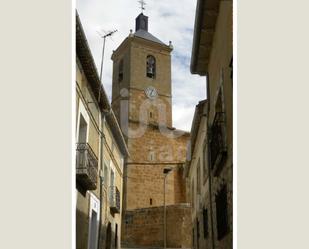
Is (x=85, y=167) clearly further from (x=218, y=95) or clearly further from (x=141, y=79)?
(x=141, y=79)

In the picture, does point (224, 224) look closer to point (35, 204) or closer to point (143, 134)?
point (35, 204)

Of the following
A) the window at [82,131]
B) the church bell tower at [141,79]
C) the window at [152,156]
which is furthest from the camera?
the window at [152,156]

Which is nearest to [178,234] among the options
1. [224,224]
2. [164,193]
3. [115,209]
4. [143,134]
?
[164,193]

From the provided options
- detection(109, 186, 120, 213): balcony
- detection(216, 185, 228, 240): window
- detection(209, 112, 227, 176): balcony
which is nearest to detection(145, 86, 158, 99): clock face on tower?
detection(109, 186, 120, 213): balcony

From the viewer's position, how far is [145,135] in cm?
2469

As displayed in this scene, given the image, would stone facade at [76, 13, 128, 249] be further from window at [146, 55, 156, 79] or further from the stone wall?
window at [146, 55, 156, 79]

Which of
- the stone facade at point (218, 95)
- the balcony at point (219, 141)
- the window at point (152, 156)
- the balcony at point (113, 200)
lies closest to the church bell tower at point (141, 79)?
the window at point (152, 156)

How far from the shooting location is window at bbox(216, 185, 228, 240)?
699cm

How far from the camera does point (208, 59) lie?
8.80 m

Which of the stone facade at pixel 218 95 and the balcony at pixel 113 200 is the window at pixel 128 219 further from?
the stone facade at pixel 218 95

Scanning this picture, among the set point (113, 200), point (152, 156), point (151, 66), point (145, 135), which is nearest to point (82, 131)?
point (113, 200)

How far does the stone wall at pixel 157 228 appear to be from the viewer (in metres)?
20.4

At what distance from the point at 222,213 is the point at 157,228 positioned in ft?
45.5

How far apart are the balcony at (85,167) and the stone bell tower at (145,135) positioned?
13021 millimetres
